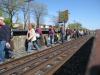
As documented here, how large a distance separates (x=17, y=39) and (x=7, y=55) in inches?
331

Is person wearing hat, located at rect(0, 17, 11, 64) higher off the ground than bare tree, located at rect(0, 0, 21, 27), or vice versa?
bare tree, located at rect(0, 0, 21, 27)

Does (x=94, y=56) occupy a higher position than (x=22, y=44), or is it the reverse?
(x=94, y=56)

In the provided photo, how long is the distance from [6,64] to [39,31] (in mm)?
10351

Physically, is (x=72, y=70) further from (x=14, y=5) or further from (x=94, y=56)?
(x=14, y=5)

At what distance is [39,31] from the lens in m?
20.9

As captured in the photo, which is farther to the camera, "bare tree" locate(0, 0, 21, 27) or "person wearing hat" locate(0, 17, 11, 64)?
"bare tree" locate(0, 0, 21, 27)

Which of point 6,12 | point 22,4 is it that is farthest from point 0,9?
point 22,4

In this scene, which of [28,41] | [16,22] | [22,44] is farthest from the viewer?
[16,22]

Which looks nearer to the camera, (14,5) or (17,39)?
(17,39)

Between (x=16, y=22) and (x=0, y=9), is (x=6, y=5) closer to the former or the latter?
(x=0, y=9)

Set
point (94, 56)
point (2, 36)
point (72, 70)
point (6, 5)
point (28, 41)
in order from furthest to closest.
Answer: point (6, 5) → point (28, 41) → point (2, 36) → point (72, 70) → point (94, 56)

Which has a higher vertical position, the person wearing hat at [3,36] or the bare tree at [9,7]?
the bare tree at [9,7]

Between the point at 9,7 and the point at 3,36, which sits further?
the point at 9,7

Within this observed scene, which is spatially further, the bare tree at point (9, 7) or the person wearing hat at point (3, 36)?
the bare tree at point (9, 7)
